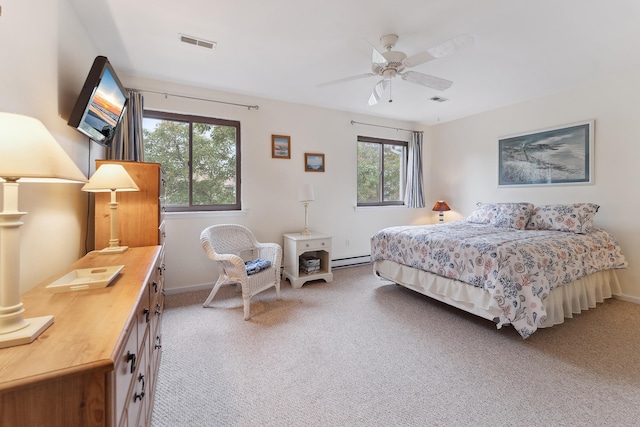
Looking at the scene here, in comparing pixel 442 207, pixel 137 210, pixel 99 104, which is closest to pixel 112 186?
pixel 137 210

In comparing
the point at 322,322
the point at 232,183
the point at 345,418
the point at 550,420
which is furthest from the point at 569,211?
the point at 232,183

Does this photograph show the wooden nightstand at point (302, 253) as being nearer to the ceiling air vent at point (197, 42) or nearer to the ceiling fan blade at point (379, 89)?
the ceiling fan blade at point (379, 89)

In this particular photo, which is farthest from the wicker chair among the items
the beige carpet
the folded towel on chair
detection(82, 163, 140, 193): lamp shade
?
detection(82, 163, 140, 193): lamp shade

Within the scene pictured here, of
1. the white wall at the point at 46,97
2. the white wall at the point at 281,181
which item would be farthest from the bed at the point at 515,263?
the white wall at the point at 46,97

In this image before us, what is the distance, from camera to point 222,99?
357cm

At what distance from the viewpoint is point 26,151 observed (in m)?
0.72

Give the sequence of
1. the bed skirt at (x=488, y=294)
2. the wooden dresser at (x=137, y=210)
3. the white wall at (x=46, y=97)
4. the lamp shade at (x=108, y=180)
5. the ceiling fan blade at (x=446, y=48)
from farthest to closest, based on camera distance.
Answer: the bed skirt at (x=488, y=294)
the wooden dresser at (x=137, y=210)
the ceiling fan blade at (x=446, y=48)
the lamp shade at (x=108, y=180)
the white wall at (x=46, y=97)

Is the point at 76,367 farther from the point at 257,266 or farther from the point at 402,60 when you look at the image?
the point at 402,60

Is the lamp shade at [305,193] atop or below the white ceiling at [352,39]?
below

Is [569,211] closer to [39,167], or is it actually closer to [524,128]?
[524,128]

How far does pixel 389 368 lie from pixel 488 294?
111 centimetres

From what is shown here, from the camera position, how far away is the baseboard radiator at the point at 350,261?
449cm

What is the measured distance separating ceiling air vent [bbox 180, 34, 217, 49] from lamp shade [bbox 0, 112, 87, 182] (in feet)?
6.86

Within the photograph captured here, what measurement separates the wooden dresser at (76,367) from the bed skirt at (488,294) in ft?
8.17
